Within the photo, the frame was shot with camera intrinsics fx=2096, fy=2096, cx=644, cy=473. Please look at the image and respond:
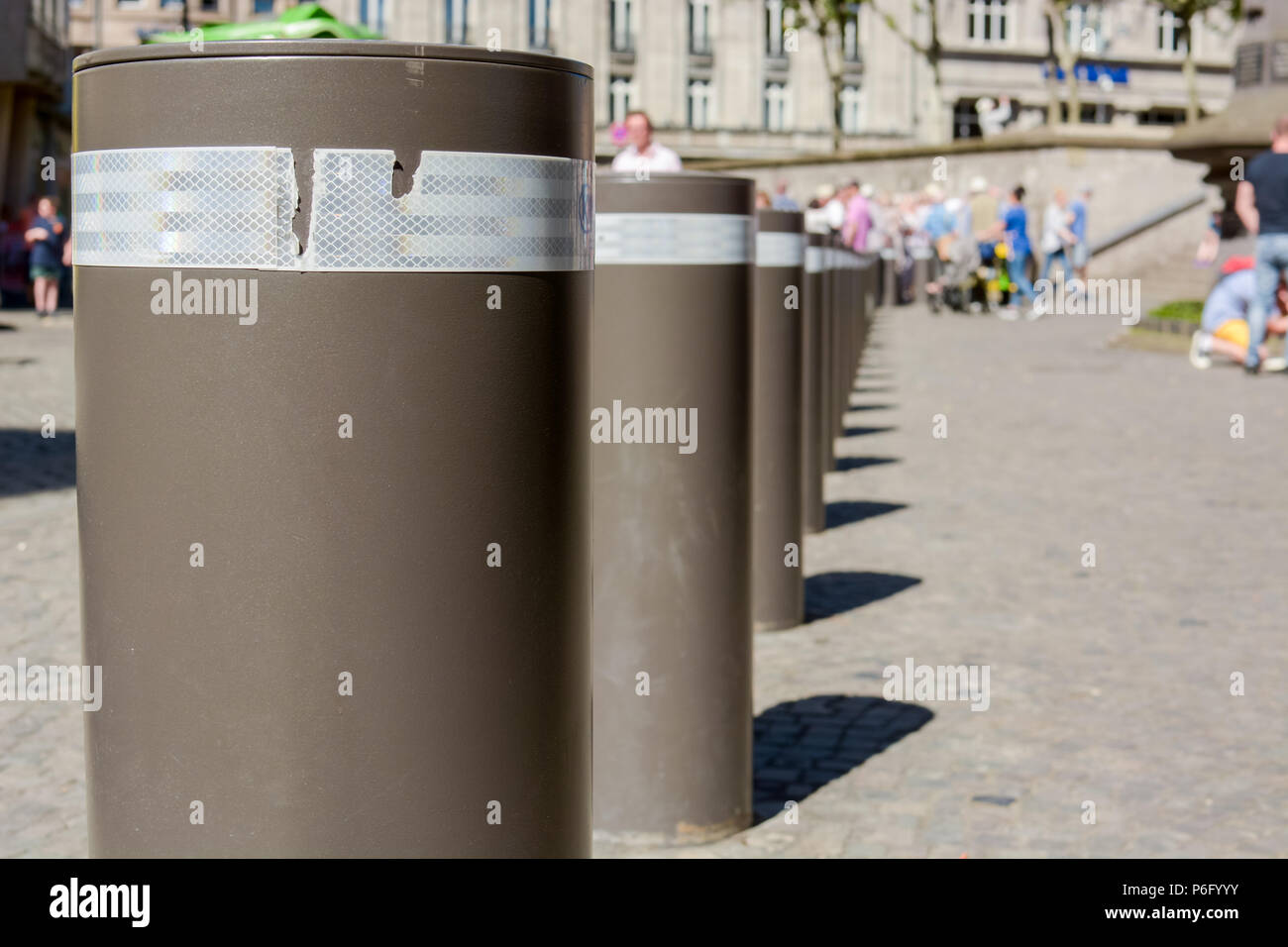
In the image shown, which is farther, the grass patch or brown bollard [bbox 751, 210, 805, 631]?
the grass patch

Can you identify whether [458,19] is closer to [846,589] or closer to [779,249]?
[846,589]

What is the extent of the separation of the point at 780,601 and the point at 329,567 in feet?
16.0

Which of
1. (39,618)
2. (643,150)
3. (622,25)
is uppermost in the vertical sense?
(622,25)

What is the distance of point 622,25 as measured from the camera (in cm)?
7894

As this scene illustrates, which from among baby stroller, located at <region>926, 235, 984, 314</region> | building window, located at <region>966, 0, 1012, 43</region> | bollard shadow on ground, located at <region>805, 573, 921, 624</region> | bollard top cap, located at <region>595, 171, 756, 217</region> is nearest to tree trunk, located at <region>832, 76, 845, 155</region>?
building window, located at <region>966, 0, 1012, 43</region>

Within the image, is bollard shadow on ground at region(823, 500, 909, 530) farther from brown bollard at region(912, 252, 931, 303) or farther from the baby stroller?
brown bollard at region(912, 252, 931, 303)

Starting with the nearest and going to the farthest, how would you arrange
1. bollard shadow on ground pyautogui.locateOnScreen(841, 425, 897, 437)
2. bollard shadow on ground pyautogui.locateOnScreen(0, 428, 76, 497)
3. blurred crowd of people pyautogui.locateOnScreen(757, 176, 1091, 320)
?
bollard shadow on ground pyautogui.locateOnScreen(0, 428, 76, 497), bollard shadow on ground pyautogui.locateOnScreen(841, 425, 897, 437), blurred crowd of people pyautogui.locateOnScreen(757, 176, 1091, 320)

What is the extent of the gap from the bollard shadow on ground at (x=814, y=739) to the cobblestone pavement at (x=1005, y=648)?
0.5 inches

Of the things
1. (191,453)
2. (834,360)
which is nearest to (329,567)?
(191,453)

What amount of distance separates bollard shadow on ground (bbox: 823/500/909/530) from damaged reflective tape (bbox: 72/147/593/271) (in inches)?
291

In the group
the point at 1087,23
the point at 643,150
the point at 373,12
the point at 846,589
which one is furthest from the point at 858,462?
the point at 1087,23

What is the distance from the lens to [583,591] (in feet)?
8.36

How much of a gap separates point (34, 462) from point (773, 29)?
71518 mm

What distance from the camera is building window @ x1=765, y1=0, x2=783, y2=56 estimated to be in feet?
263
